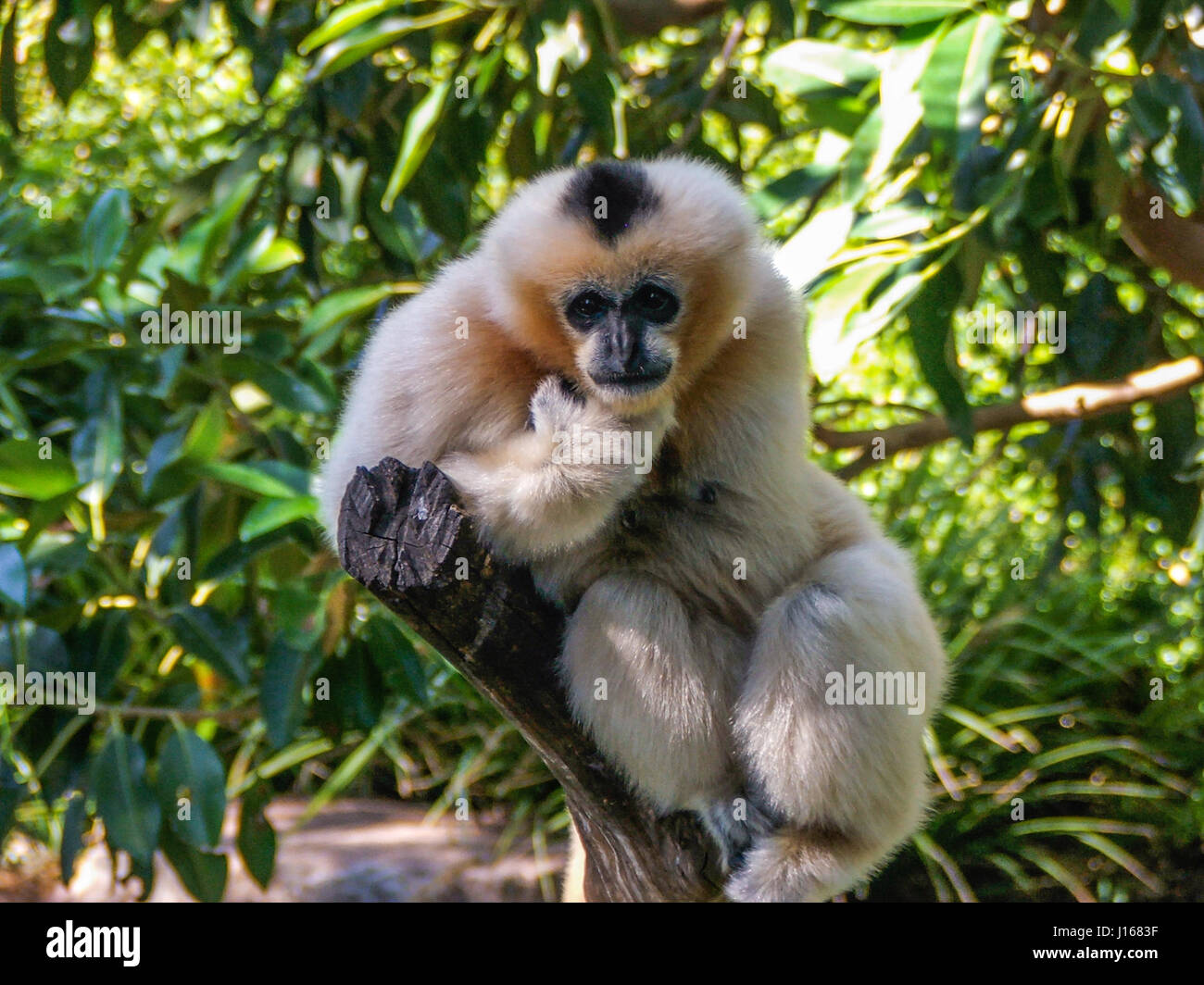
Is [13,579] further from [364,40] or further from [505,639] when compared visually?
[364,40]

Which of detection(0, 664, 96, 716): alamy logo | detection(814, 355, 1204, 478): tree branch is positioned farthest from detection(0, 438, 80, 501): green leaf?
detection(814, 355, 1204, 478): tree branch

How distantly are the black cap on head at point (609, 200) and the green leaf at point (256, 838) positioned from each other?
7.32 ft

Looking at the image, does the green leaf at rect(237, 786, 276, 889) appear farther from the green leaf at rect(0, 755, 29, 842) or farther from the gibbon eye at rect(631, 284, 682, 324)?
the gibbon eye at rect(631, 284, 682, 324)

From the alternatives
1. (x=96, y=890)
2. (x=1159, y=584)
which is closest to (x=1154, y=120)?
(x=1159, y=584)

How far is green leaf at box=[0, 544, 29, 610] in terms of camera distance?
290cm

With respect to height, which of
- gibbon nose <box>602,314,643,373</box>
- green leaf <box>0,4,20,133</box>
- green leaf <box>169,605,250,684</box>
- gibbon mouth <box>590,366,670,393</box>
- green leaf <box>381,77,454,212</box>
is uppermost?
green leaf <box>0,4,20,133</box>

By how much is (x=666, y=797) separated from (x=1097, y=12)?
6.80ft

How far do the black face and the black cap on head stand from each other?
131 millimetres

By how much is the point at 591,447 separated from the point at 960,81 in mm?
1151

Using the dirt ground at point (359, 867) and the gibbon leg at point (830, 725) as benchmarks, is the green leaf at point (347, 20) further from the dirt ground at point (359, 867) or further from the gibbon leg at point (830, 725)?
the dirt ground at point (359, 867)

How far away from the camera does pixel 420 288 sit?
13.3 feet

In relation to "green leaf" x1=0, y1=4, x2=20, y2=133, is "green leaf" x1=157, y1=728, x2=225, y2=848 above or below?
below

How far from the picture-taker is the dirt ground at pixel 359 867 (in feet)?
17.4
